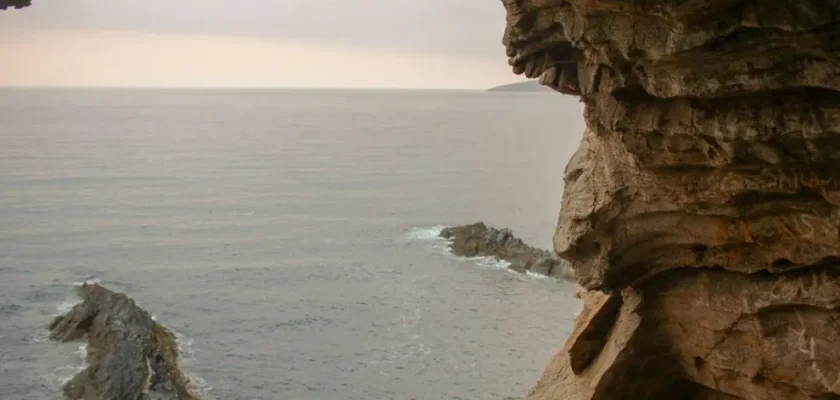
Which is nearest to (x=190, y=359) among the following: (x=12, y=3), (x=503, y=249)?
(x=503, y=249)

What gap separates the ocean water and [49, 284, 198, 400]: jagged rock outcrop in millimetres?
1190

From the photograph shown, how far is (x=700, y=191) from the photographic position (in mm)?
13773

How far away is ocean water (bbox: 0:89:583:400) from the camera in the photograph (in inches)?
1700

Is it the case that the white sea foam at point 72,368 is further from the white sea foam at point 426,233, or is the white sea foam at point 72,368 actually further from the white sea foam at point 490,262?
the white sea foam at point 426,233

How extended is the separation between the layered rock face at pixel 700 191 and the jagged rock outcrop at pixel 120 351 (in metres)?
25.4

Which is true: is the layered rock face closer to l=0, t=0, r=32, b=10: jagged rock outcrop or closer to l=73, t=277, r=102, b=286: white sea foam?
Result: l=0, t=0, r=32, b=10: jagged rock outcrop

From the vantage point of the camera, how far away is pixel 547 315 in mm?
53312

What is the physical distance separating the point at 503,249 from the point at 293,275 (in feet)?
59.5

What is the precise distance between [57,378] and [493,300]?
1154 inches

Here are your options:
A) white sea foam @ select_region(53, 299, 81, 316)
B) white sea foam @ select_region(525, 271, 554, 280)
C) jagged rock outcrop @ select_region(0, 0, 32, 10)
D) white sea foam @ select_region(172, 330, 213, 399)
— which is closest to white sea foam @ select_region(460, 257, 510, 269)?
white sea foam @ select_region(525, 271, 554, 280)

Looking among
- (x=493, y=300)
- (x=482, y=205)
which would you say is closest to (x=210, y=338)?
(x=493, y=300)

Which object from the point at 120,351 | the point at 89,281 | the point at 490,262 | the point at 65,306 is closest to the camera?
the point at 120,351

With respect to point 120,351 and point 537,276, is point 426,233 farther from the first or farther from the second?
point 120,351

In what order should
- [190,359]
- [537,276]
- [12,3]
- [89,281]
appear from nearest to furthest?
[12,3] → [190,359] → [89,281] → [537,276]
